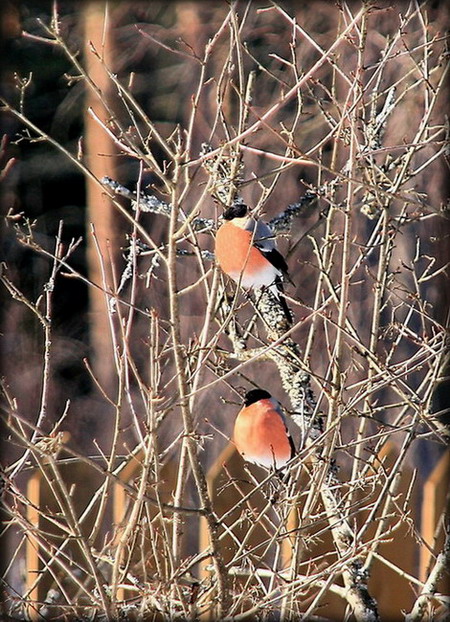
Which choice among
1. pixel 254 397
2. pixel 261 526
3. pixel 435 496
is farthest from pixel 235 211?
A: pixel 435 496

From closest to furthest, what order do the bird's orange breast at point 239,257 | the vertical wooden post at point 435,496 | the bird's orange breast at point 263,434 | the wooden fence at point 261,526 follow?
the bird's orange breast at point 239,257 → the bird's orange breast at point 263,434 → the wooden fence at point 261,526 → the vertical wooden post at point 435,496

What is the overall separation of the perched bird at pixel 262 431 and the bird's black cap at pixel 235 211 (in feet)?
1.66

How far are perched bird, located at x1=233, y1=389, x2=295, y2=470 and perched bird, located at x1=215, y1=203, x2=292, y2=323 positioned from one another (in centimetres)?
28

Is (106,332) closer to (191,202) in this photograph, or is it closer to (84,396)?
(84,396)

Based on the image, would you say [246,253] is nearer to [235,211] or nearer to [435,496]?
[235,211]

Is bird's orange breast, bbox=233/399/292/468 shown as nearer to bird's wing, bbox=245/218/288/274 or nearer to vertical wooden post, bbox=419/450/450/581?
bird's wing, bbox=245/218/288/274

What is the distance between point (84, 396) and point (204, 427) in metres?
1.97

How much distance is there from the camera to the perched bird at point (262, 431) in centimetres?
258

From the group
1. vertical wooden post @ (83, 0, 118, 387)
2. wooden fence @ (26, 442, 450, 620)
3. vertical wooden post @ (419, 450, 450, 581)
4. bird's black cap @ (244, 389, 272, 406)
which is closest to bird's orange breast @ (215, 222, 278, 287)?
bird's black cap @ (244, 389, 272, 406)

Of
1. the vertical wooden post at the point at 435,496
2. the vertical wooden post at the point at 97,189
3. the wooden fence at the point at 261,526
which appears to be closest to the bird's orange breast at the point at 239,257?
the wooden fence at the point at 261,526

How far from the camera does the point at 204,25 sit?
17.3 ft

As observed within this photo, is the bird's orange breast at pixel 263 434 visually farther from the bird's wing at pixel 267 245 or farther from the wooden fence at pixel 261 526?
the wooden fence at pixel 261 526

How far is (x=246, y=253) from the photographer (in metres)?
2.42

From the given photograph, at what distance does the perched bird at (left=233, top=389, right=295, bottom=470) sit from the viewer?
258cm
